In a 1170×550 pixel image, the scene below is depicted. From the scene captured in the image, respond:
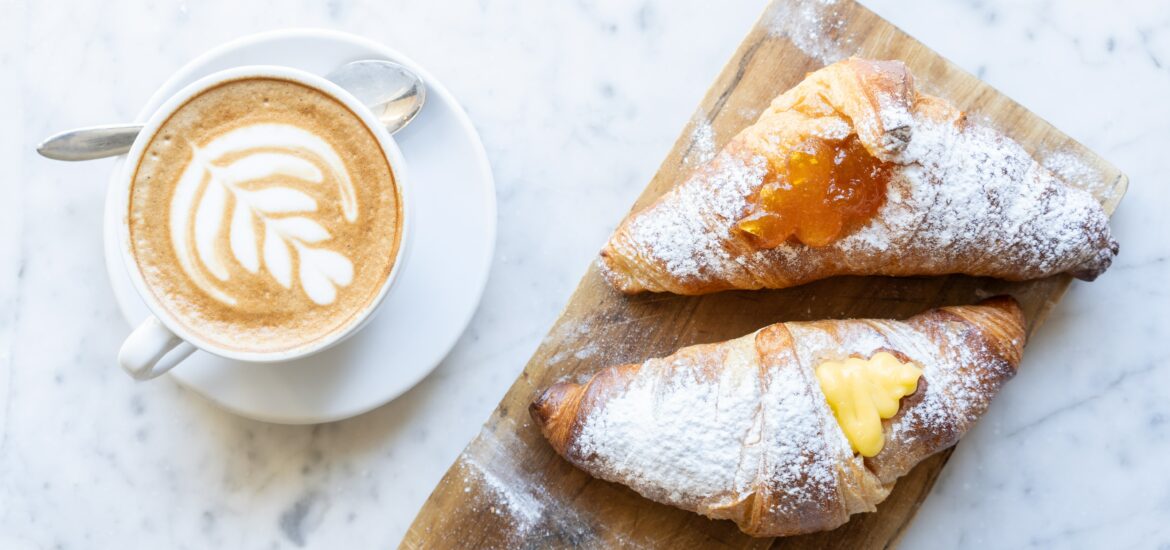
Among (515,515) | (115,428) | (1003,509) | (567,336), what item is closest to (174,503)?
(115,428)

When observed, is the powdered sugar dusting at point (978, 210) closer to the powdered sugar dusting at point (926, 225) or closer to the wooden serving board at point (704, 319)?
the powdered sugar dusting at point (926, 225)

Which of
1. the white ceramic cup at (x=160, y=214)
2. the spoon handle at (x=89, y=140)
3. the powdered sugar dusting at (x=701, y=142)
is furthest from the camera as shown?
the powdered sugar dusting at (x=701, y=142)

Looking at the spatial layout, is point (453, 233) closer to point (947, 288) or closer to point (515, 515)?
point (515, 515)

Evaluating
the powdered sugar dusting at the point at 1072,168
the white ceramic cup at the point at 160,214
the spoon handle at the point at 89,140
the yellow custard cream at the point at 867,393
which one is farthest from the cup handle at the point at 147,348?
the powdered sugar dusting at the point at 1072,168

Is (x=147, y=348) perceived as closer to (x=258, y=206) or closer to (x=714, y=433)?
(x=258, y=206)

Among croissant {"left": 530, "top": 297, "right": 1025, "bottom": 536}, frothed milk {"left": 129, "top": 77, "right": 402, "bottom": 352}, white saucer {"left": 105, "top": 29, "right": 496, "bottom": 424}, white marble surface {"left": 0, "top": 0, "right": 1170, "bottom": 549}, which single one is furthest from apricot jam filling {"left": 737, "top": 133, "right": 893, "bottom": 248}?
frothed milk {"left": 129, "top": 77, "right": 402, "bottom": 352}
